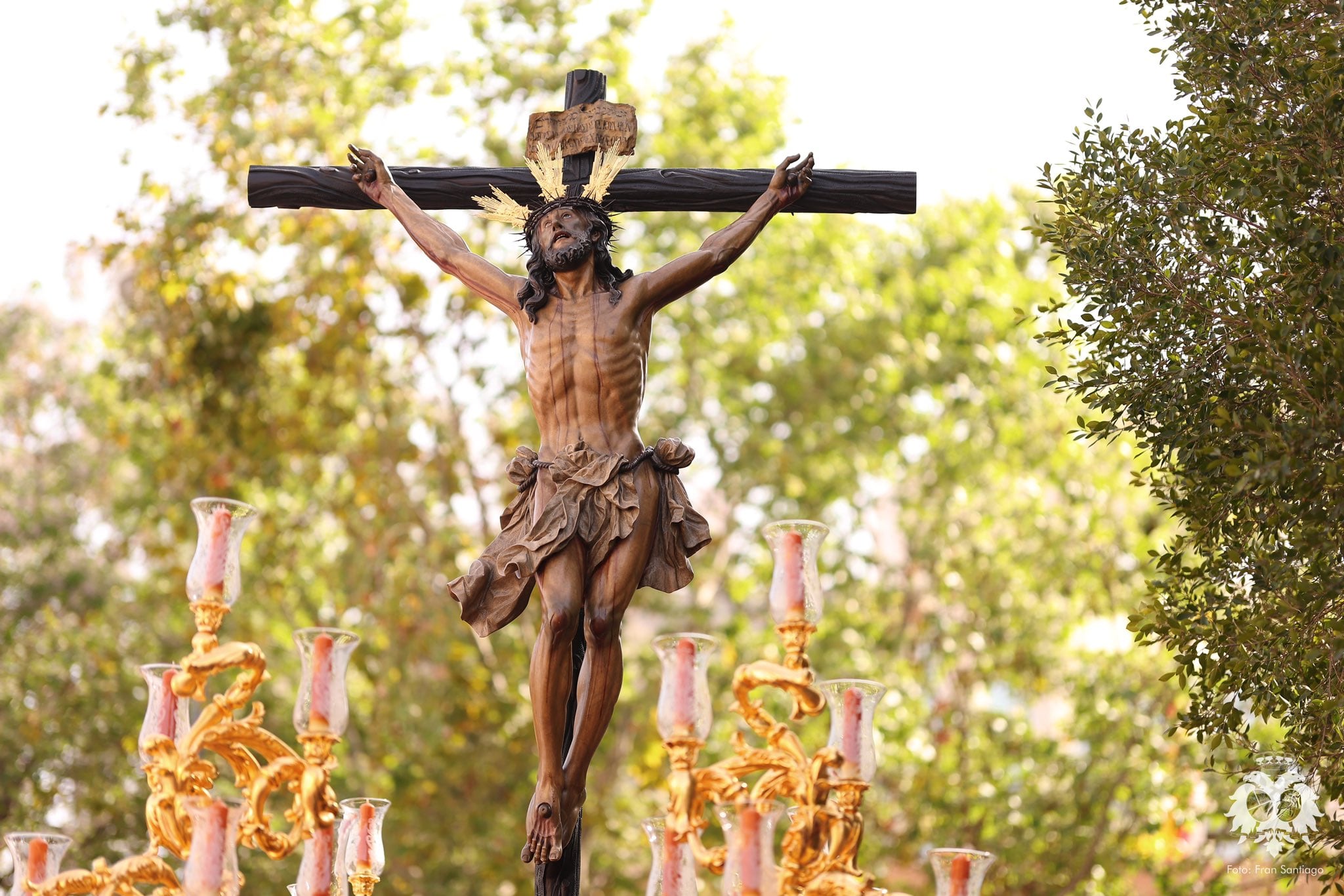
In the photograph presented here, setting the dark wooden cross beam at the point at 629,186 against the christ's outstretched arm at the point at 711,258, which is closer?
the christ's outstretched arm at the point at 711,258

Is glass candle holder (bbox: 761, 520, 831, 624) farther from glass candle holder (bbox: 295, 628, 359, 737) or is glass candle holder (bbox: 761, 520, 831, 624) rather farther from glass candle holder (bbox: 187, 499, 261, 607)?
glass candle holder (bbox: 187, 499, 261, 607)

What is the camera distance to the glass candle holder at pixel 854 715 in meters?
4.68

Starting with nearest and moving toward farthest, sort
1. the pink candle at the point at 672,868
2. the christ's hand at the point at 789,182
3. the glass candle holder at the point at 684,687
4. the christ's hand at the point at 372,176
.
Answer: the pink candle at the point at 672,868 < the glass candle holder at the point at 684,687 < the christ's hand at the point at 789,182 < the christ's hand at the point at 372,176

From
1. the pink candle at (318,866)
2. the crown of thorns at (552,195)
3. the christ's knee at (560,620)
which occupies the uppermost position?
the crown of thorns at (552,195)

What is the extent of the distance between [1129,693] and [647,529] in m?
7.62

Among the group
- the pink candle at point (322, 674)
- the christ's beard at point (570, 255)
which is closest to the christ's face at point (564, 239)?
the christ's beard at point (570, 255)

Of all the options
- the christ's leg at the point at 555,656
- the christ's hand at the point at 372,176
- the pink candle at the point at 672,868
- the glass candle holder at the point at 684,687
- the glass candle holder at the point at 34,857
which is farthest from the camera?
the christ's hand at the point at 372,176

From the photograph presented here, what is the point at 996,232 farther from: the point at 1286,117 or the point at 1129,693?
the point at 1286,117

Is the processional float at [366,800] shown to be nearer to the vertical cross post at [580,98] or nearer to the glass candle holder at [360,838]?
the glass candle holder at [360,838]

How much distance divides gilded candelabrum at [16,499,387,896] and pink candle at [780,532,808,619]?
1.43 meters

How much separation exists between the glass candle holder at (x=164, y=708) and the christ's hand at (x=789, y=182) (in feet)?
7.94

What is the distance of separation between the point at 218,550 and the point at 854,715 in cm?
210

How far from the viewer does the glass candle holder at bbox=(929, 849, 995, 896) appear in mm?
4750

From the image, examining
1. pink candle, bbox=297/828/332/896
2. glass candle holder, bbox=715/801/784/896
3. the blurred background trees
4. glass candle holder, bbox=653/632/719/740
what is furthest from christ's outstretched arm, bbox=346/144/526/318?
the blurred background trees
